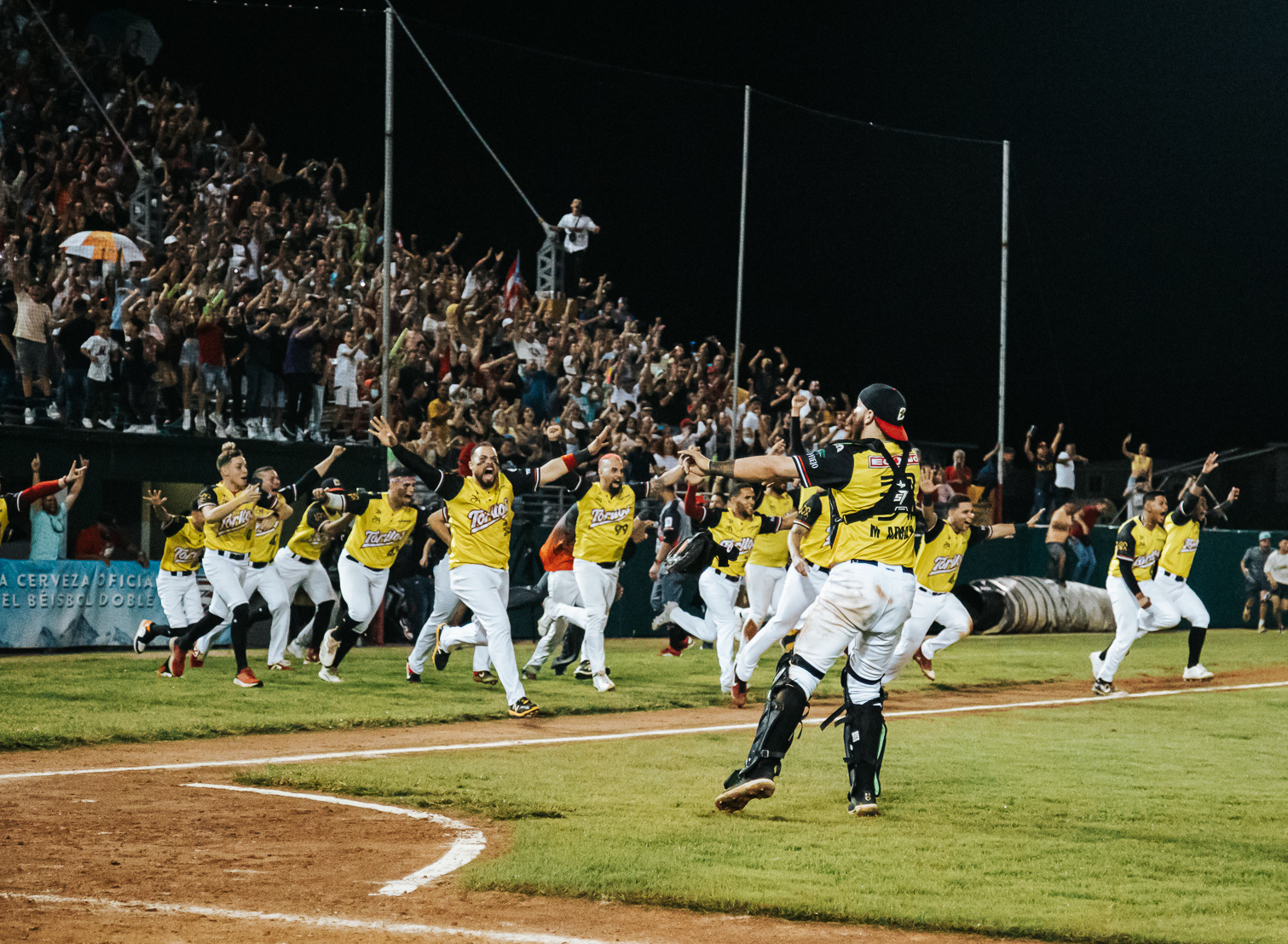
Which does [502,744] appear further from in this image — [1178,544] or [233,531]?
[1178,544]

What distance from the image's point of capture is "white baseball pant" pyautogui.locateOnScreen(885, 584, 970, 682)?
1262 centimetres

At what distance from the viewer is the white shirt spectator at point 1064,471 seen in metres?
26.3

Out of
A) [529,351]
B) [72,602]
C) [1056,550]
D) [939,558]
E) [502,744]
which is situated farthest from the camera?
[1056,550]

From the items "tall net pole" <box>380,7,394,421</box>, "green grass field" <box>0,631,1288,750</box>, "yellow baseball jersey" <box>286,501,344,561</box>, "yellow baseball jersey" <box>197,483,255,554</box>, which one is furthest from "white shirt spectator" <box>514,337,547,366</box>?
"yellow baseball jersey" <box>197,483,255,554</box>

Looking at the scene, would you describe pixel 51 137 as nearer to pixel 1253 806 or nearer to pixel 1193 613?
pixel 1193 613

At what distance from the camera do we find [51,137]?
19.9 meters

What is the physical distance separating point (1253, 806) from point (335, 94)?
17.9 metres

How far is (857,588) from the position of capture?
7238 mm

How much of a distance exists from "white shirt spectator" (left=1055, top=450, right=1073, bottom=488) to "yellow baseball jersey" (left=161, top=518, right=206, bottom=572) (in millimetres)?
17541

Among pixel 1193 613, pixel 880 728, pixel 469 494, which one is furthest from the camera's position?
pixel 1193 613

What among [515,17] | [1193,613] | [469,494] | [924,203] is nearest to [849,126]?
A: [924,203]

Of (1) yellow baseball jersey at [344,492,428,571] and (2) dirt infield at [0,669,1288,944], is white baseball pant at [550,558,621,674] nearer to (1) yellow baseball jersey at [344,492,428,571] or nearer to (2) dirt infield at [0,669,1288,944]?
(1) yellow baseball jersey at [344,492,428,571]

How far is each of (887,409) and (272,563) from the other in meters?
9.05

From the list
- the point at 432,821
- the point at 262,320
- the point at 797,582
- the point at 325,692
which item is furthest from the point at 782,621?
the point at 262,320
